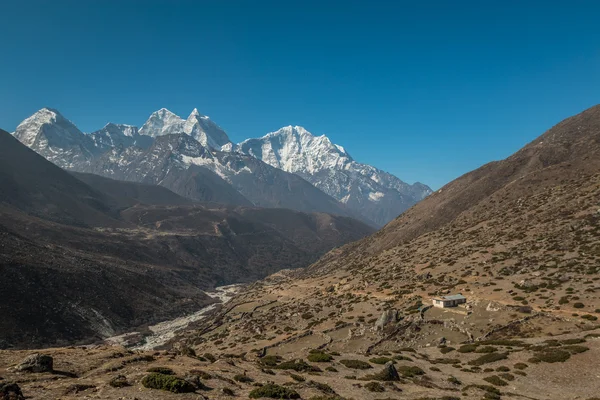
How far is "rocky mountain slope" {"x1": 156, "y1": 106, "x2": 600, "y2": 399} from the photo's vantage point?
31828 millimetres

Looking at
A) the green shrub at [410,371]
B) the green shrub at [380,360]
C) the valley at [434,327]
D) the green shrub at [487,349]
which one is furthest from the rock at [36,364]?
the green shrub at [487,349]

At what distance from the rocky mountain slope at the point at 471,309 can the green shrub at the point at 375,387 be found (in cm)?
15

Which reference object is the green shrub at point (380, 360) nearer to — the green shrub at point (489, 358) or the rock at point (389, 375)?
the rock at point (389, 375)

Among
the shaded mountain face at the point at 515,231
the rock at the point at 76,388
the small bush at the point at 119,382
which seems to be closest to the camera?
the rock at the point at 76,388

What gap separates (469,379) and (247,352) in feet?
134

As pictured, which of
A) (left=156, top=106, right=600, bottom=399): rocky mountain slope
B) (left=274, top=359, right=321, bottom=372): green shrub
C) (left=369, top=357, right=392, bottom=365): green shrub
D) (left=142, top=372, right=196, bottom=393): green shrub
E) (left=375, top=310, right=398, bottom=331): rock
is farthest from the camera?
(left=375, top=310, right=398, bottom=331): rock

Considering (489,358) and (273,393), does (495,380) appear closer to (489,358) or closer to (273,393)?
(489,358)

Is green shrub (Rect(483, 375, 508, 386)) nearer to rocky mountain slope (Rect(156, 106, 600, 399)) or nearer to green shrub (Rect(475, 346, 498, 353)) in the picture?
rocky mountain slope (Rect(156, 106, 600, 399))

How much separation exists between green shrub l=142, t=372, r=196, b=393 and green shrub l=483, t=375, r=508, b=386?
81.5ft

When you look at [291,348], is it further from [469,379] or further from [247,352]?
[469,379]

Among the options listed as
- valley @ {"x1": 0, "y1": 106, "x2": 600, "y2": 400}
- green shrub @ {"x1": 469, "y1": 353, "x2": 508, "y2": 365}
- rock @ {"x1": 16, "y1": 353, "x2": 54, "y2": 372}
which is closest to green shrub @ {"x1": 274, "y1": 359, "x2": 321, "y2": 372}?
valley @ {"x1": 0, "y1": 106, "x2": 600, "y2": 400}

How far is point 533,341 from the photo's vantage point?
42625mm

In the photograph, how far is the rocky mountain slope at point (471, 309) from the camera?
31.8 meters

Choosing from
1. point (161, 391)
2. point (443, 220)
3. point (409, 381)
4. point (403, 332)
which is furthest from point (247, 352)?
point (443, 220)
